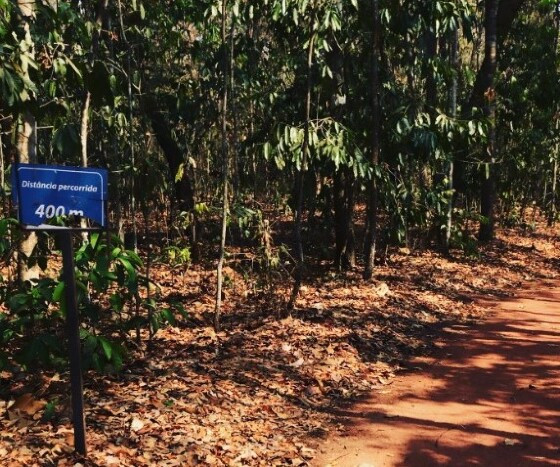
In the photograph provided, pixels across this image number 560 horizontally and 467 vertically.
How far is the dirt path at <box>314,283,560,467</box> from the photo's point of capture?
14.2 ft

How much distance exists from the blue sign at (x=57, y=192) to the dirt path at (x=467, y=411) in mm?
2517

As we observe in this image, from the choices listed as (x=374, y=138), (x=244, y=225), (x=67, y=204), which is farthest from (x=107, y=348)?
(x=374, y=138)

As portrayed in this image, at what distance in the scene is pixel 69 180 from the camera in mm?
3408

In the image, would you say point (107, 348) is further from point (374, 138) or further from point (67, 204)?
point (374, 138)

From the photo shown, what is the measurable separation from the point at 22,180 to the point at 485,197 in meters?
13.1

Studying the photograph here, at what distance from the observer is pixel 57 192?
133 inches

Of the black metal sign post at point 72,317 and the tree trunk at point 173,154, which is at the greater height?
the tree trunk at point 173,154

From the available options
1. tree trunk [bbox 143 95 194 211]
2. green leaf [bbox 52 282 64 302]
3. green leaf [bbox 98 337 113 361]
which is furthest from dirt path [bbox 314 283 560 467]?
tree trunk [bbox 143 95 194 211]

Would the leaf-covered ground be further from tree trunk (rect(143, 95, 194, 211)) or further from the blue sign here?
tree trunk (rect(143, 95, 194, 211))

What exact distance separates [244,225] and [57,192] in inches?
170

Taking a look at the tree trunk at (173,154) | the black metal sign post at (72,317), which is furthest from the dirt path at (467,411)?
the tree trunk at (173,154)

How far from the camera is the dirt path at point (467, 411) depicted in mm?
4328

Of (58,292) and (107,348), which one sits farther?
(107,348)

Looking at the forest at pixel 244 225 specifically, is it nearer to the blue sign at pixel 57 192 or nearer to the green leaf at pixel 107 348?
the green leaf at pixel 107 348
